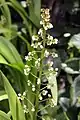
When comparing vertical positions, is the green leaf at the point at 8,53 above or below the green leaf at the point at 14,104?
above

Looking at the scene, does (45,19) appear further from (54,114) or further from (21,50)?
(21,50)

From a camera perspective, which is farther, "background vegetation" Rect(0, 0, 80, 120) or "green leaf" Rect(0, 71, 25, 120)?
"background vegetation" Rect(0, 0, 80, 120)

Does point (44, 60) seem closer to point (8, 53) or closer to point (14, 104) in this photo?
point (8, 53)

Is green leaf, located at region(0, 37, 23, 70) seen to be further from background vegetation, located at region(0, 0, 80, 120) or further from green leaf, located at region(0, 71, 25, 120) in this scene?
green leaf, located at region(0, 71, 25, 120)

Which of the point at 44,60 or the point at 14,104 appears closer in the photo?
the point at 14,104

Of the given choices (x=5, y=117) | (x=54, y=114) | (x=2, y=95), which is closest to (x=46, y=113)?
(x=54, y=114)

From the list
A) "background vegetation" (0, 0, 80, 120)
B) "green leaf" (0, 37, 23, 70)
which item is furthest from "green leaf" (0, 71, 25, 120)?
"green leaf" (0, 37, 23, 70)

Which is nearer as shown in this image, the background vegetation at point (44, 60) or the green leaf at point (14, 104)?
the green leaf at point (14, 104)

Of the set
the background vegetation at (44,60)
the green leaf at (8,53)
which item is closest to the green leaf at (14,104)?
the background vegetation at (44,60)

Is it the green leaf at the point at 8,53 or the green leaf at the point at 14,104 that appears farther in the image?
the green leaf at the point at 8,53

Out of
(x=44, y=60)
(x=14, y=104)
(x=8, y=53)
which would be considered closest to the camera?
(x=14, y=104)

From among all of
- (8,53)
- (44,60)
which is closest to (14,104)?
(8,53)

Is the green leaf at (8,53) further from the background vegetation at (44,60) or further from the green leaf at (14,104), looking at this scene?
the green leaf at (14,104)
